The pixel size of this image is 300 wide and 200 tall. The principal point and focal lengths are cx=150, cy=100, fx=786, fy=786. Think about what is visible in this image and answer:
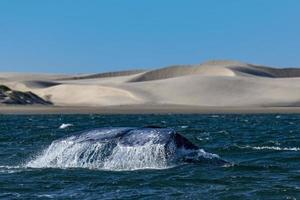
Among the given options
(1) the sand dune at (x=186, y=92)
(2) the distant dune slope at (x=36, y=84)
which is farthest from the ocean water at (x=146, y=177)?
(2) the distant dune slope at (x=36, y=84)

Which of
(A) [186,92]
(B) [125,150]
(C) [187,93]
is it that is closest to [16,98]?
(C) [187,93]

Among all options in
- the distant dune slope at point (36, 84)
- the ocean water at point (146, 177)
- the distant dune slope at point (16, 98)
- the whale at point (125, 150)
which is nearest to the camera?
the ocean water at point (146, 177)

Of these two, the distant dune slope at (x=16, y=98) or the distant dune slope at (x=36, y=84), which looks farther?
the distant dune slope at (x=36, y=84)

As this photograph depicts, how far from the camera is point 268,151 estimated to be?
29.0 m

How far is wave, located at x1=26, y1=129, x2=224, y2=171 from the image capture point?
20484 millimetres

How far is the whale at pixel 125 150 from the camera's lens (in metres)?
20.5

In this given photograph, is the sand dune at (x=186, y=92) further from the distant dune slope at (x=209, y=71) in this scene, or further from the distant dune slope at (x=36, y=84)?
the distant dune slope at (x=209, y=71)

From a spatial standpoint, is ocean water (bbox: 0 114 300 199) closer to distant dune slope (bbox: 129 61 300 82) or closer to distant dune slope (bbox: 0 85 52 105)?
distant dune slope (bbox: 0 85 52 105)

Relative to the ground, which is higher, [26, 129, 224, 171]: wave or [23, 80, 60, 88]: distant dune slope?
[23, 80, 60, 88]: distant dune slope

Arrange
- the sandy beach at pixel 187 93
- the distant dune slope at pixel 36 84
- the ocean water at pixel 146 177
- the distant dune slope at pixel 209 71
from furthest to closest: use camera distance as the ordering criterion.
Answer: the distant dune slope at pixel 209 71
the distant dune slope at pixel 36 84
the sandy beach at pixel 187 93
the ocean water at pixel 146 177

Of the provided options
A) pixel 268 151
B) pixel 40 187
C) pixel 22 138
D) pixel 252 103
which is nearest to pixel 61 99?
pixel 252 103

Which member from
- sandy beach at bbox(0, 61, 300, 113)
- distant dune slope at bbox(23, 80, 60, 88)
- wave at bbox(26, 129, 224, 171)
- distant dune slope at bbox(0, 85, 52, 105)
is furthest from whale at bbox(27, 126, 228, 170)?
distant dune slope at bbox(23, 80, 60, 88)

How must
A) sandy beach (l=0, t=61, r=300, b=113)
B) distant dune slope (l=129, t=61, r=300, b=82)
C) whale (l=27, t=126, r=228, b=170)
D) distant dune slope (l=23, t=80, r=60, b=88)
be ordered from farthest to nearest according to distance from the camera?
distant dune slope (l=129, t=61, r=300, b=82) < distant dune slope (l=23, t=80, r=60, b=88) < sandy beach (l=0, t=61, r=300, b=113) < whale (l=27, t=126, r=228, b=170)

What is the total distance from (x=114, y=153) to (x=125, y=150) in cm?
108
